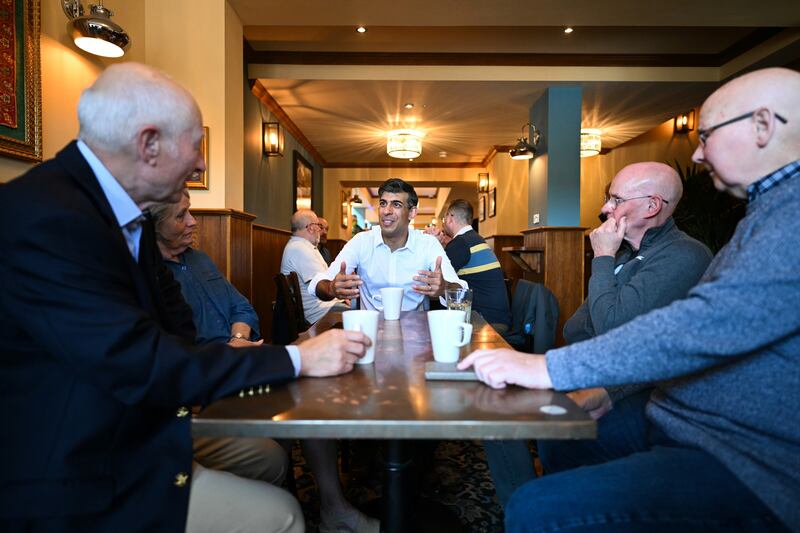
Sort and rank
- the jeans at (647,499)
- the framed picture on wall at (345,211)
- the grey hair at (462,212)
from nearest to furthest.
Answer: the jeans at (647,499) < the grey hair at (462,212) < the framed picture on wall at (345,211)

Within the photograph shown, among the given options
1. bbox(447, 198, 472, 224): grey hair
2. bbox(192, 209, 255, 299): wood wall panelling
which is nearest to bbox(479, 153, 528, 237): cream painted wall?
bbox(447, 198, 472, 224): grey hair

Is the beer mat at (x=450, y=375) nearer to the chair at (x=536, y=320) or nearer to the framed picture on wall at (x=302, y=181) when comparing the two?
the chair at (x=536, y=320)

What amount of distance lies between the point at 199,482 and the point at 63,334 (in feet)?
1.64

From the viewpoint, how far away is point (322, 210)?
1017 centimetres

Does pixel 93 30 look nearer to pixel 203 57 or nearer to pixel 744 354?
pixel 203 57

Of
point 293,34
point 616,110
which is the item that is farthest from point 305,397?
point 616,110

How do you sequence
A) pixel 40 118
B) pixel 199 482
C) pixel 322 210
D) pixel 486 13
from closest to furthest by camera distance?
pixel 199 482 → pixel 40 118 → pixel 486 13 → pixel 322 210

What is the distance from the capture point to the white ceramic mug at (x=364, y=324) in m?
1.10

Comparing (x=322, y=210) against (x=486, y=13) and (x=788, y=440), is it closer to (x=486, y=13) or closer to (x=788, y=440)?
(x=486, y=13)

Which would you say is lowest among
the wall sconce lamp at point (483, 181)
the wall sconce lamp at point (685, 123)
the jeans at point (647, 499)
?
the jeans at point (647, 499)

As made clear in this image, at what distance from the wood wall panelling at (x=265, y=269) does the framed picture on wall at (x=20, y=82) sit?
269cm

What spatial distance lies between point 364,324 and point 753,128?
0.94 m

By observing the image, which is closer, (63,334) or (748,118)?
(63,334)

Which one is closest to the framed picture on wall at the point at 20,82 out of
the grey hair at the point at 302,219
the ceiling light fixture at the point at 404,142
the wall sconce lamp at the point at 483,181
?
the grey hair at the point at 302,219
